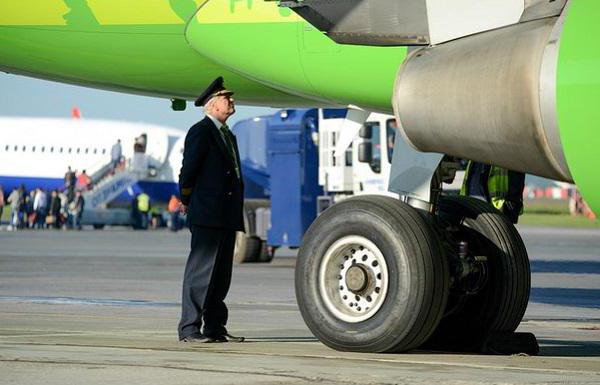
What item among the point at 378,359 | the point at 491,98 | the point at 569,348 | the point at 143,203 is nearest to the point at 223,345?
the point at 378,359

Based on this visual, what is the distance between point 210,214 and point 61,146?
2295 inches

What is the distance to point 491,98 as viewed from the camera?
8633 mm

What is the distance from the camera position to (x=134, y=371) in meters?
8.41

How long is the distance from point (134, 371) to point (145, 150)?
5681cm

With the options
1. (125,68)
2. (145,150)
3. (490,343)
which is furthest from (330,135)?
(145,150)

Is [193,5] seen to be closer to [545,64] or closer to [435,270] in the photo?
[435,270]

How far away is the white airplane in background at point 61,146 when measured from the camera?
66188mm

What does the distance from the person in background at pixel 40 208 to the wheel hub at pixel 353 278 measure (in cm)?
4886

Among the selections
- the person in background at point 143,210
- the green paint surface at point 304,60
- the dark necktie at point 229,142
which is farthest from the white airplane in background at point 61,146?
the dark necktie at point 229,142

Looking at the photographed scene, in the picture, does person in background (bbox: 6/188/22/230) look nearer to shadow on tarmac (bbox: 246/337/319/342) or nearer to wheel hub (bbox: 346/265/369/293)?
shadow on tarmac (bbox: 246/337/319/342)

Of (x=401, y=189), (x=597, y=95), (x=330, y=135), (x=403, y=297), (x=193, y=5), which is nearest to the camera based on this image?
(x=597, y=95)

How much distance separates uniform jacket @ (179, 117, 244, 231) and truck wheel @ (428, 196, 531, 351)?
155 centimetres

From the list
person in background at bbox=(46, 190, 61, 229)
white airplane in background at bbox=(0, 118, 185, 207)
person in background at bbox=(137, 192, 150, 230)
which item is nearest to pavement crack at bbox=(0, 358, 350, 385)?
person in background at bbox=(46, 190, 61, 229)

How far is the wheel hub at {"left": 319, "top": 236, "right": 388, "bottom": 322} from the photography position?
9.86 m
